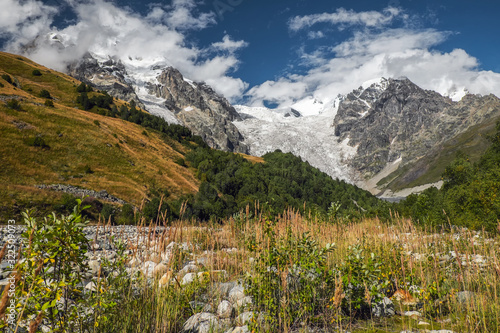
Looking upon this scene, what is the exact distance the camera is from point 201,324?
4.25m

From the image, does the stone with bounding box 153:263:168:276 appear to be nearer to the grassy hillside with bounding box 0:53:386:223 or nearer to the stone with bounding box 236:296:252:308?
the stone with bounding box 236:296:252:308

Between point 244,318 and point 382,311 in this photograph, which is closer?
point 244,318

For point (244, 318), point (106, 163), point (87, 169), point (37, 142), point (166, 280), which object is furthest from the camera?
point (106, 163)

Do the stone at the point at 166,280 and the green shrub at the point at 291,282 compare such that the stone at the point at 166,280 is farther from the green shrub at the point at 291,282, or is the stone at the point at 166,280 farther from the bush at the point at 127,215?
the bush at the point at 127,215

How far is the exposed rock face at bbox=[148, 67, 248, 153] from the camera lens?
161 m

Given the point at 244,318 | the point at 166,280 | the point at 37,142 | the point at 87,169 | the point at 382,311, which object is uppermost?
the point at 37,142

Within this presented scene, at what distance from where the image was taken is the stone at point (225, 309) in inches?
185

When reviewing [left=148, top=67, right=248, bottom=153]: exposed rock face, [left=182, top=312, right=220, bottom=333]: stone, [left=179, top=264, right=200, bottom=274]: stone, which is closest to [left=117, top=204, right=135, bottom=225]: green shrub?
[left=179, top=264, right=200, bottom=274]: stone

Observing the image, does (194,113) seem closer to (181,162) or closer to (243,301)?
(181,162)

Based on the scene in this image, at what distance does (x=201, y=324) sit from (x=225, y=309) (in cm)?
67

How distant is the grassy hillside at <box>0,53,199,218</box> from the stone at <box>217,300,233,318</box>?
19385 millimetres

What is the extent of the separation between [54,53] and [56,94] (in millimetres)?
150155

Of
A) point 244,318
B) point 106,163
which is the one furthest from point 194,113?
point 244,318

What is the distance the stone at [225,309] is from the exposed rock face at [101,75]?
141 m
